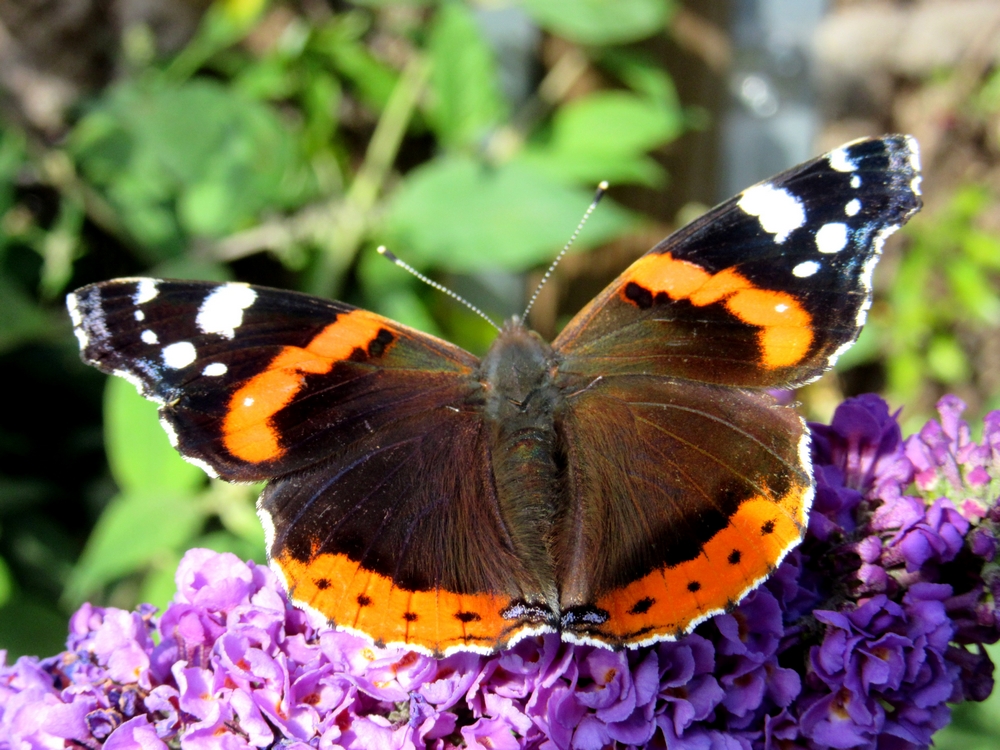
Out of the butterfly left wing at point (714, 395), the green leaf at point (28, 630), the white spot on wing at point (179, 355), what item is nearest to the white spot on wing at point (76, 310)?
the white spot on wing at point (179, 355)

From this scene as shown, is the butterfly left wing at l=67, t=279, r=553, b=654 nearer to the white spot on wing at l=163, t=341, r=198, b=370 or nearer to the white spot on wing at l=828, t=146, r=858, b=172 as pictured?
the white spot on wing at l=163, t=341, r=198, b=370

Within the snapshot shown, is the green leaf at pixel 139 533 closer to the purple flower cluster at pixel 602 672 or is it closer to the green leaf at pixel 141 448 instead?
the green leaf at pixel 141 448

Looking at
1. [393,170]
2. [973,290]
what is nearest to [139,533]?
[393,170]

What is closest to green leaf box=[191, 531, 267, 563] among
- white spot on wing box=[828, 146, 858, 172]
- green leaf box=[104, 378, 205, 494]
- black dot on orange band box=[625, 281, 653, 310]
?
green leaf box=[104, 378, 205, 494]

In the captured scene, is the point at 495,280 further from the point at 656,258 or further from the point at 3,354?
the point at 656,258

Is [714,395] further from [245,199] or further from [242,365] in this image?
[245,199]

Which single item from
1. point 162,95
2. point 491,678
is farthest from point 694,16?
point 491,678
